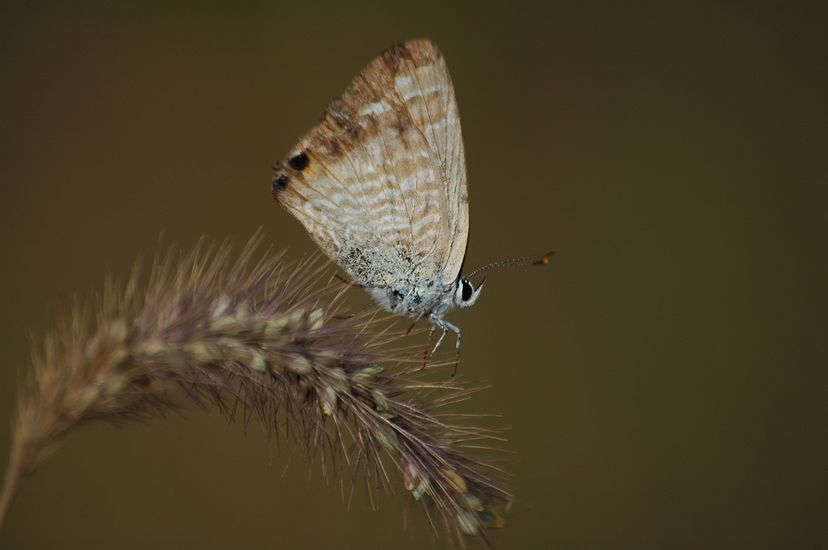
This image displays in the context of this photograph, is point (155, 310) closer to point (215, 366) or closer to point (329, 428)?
point (215, 366)

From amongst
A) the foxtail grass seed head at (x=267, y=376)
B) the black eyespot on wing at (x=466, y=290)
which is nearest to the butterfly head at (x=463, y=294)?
the black eyespot on wing at (x=466, y=290)

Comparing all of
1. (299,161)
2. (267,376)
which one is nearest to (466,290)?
(299,161)

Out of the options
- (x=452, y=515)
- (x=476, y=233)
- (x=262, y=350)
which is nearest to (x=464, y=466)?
(x=452, y=515)

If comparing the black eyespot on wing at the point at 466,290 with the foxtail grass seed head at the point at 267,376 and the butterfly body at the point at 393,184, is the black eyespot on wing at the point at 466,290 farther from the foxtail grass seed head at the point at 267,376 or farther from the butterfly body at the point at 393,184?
the foxtail grass seed head at the point at 267,376

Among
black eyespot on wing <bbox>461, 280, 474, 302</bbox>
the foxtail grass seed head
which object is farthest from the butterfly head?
the foxtail grass seed head

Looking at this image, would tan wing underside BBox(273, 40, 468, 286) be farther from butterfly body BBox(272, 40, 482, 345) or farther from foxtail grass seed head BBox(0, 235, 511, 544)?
foxtail grass seed head BBox(0, 235, 511, 544)

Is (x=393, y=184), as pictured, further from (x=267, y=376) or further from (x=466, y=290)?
(x=267, y=376)
